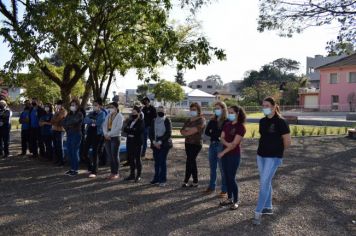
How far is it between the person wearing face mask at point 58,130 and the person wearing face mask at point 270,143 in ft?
20.3

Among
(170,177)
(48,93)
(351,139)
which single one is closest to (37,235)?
(170,177)

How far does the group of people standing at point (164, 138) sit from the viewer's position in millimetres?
6480

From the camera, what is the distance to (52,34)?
12.7 m

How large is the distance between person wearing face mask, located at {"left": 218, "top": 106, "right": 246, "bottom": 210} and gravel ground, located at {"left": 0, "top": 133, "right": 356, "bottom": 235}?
43cm

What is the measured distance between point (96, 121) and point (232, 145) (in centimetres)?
411

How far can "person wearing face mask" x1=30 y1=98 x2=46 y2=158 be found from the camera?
41.3 feet

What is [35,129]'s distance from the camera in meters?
12.8

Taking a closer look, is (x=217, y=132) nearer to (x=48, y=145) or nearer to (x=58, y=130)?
(x=58, y=130)

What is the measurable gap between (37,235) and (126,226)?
4.06ft

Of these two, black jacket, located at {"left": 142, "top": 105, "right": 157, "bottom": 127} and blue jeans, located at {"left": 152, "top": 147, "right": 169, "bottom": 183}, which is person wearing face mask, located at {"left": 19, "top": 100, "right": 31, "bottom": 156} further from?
blue jeans, located at {"left": 152, "top": 147, "right": 169, "bottom": 183}

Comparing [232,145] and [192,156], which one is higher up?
[232,145]

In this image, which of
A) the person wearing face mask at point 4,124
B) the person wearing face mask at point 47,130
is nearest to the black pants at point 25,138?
the person wearing face mask at point 4,124

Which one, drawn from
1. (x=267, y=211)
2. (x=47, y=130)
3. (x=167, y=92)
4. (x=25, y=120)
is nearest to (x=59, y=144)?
(x=47, y=130)

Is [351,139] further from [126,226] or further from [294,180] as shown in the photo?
[126,226]
